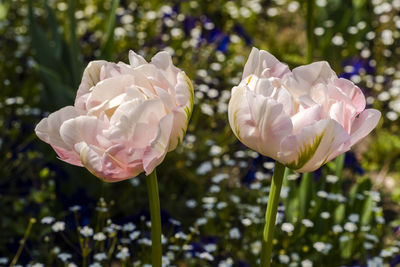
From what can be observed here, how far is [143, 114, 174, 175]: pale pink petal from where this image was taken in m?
0.92

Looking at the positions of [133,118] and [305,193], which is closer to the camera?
[133,118]

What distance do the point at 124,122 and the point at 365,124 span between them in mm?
390

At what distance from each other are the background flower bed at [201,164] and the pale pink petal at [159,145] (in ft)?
2.78

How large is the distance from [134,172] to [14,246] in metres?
1.29

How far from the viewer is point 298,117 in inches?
37.3

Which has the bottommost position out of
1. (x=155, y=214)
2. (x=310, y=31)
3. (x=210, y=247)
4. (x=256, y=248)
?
(x=256, y=248)

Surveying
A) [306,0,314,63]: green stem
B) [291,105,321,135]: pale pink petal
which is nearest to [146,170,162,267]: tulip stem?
[291,105,321,135]: pale pink petal

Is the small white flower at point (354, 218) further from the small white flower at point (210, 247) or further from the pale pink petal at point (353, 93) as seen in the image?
the pale pink petal at point (353, 93)

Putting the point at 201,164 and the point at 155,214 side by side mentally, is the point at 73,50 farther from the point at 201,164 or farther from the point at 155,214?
the point at 155,214

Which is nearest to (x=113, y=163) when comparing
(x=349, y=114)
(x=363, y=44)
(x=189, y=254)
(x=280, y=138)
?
(x=280, y=138)

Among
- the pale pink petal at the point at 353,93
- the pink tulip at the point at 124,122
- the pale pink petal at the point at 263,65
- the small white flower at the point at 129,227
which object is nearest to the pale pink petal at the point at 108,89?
the pink tulip at the point at 124,122

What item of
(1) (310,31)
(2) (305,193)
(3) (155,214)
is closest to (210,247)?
(2) (305,193)

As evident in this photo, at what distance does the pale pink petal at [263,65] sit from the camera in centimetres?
105

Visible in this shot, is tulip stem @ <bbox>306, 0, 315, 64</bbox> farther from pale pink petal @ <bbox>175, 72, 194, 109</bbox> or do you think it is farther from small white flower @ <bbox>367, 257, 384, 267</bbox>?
pale pink petal @ <bbox>175, 72, 194, 109</bbox>
